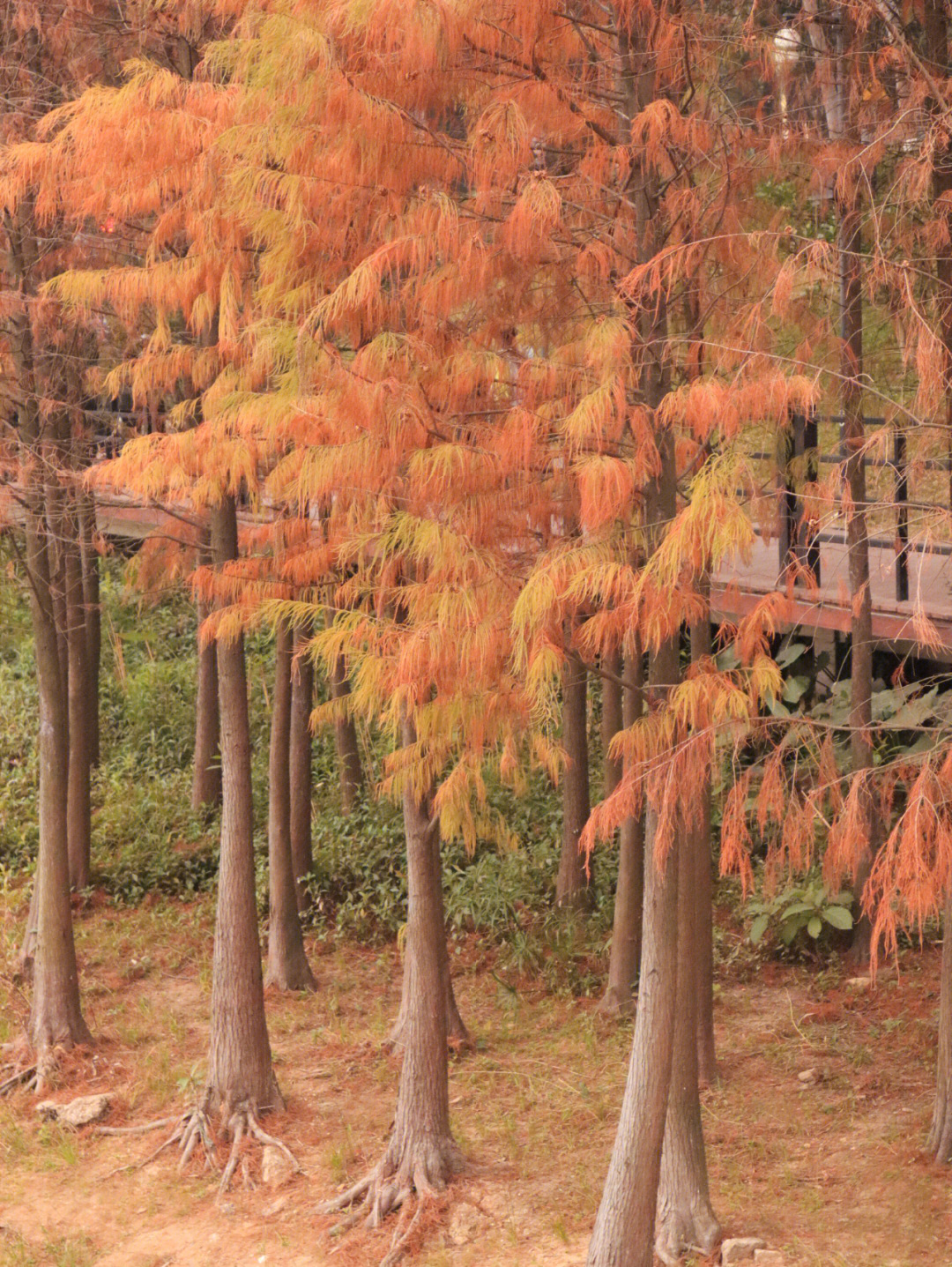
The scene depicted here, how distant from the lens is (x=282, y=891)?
12.3 metres

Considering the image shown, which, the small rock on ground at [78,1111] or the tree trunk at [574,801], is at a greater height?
the tree trunk at [574,801]

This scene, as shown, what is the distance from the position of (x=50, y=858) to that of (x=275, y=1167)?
150 inches

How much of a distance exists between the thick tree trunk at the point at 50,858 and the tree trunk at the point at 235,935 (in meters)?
2.10

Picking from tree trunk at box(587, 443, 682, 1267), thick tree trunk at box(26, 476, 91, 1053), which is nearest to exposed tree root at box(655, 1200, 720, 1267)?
tree trunk at box(587, 443, 682, 1267)

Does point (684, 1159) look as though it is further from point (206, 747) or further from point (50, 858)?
point (206, 747)

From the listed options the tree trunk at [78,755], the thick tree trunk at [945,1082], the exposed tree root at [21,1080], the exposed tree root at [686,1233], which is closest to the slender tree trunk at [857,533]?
the thick tree trunk at [945,1082]

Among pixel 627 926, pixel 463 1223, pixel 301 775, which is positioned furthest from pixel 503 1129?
pixel 301 775

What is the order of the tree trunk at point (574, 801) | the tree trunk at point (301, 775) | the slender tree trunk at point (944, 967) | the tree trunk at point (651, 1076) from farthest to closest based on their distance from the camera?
the tree trunk at point (301, 775), the tree trunk at point (574, 801), the slender tree trunk at point (944, 967), the tree trunk at point (651, 1076)

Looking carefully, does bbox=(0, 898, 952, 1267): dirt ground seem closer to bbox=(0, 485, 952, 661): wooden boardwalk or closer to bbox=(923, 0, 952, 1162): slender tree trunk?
bbox=(923, 0, 952, 1162): slender tree trunk

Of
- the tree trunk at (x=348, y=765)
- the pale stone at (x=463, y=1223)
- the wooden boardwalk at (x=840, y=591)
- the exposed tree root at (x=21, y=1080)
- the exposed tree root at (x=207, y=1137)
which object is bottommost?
the exposed tree root at (x=21, y=1080)

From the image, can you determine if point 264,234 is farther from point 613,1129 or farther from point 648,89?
point 613,1129

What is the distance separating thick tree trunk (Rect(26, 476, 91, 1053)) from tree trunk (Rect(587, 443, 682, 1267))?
620 centimetres

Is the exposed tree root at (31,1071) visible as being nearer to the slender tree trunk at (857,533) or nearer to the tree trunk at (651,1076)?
the tree trunk at (651,1076)

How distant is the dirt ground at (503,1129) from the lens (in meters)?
7.94
